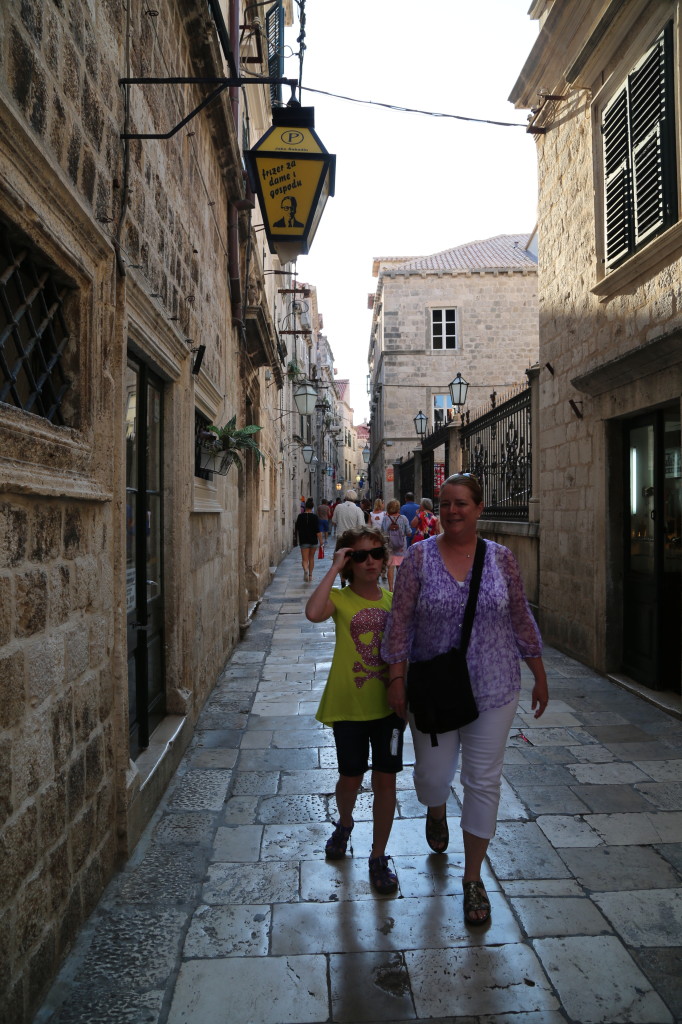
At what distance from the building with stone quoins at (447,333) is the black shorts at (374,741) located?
26.8m

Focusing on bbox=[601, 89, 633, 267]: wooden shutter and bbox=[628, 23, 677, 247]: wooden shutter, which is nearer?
bbox=[628, 23, 677, 247]: wooden shutter

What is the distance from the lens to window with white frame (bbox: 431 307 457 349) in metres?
29.9

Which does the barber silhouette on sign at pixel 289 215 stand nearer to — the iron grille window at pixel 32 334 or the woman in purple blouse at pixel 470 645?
the iron grille window at pixel 32 334

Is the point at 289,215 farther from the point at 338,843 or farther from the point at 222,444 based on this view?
the point at 338,843

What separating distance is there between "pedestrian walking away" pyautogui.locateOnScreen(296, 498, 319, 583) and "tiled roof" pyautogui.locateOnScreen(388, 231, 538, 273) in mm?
17932

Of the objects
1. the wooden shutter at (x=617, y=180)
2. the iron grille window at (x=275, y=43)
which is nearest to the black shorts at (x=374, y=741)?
the wooden shutter at (x=617, y=180)

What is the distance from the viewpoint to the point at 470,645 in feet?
9.23

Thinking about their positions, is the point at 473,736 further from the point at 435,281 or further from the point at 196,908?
the point at 435,281

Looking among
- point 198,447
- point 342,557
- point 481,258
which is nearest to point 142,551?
point 342,557

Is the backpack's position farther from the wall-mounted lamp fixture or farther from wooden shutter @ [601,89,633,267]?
the wall-mounted lamp fixture

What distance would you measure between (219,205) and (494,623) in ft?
19.3

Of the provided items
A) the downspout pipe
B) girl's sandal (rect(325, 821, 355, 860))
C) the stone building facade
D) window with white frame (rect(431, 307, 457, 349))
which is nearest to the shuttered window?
the stone building facade

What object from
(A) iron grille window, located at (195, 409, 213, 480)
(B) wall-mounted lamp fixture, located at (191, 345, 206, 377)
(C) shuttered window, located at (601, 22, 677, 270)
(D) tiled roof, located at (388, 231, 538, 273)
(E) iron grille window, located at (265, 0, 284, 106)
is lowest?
(A) iron grille window, located at (195, 409, 213, 480)

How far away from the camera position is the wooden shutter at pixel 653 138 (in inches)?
222
